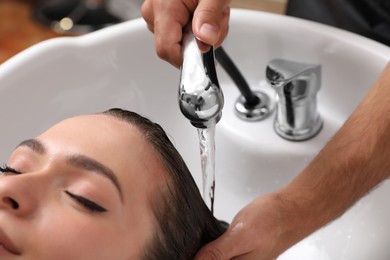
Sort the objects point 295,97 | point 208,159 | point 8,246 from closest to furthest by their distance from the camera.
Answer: point 8,246, point 208,159, point 295,97

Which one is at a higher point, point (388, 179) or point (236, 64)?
point (236, 64)

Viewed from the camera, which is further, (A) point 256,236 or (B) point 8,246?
(A) point 256,236

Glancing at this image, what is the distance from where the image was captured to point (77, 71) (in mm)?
1041

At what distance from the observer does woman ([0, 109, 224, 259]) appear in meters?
0.65

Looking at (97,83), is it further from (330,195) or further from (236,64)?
(330,195)

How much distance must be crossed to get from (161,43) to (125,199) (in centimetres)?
28

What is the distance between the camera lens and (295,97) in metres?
0.97

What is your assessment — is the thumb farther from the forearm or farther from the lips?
the lips

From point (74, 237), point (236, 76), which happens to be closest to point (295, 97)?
point (236, 76)

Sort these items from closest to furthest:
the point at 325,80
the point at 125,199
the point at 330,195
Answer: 1. the point at 125,199
2. the point at 330,195
3. the point at 325,80

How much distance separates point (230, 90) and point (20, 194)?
54 centimetres

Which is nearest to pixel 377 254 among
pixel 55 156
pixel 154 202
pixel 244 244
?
pixel 244 244

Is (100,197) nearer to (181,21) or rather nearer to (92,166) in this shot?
(92,166)

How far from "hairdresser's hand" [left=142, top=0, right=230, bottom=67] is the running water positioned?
113 mm
